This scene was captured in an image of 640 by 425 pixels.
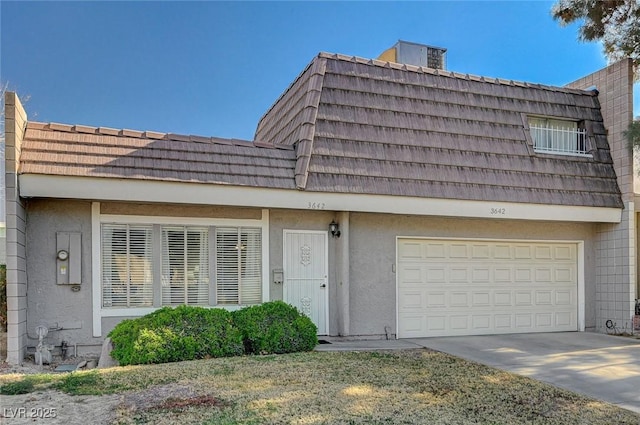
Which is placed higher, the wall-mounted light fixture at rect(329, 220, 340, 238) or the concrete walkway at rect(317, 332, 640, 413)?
the wall-mounted light fixture at rect(329, 220, 340, 238)

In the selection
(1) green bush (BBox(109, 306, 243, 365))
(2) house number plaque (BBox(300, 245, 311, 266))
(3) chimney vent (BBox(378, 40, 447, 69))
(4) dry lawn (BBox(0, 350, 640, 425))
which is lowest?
(4) dry lawn (BBox(0, 350, 640, 425))

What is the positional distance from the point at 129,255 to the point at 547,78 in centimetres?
A: 1172

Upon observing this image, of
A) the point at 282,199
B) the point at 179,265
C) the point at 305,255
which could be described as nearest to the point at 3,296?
the point at 179,265

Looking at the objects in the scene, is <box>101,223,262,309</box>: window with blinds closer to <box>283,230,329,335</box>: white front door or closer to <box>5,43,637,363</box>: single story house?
<box>5,43,637,363</box>: single story house

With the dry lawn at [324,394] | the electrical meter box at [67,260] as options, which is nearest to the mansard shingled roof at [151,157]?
the electrical meter box at [67,260]

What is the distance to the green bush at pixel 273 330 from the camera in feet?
24.8

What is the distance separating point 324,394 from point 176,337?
268cm

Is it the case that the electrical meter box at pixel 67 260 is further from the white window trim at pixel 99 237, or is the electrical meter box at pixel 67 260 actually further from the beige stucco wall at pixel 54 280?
the white window trim at pixel 99 237

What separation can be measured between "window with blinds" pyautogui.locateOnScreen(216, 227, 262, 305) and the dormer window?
251 inches

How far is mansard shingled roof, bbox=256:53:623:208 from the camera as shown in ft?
29.6

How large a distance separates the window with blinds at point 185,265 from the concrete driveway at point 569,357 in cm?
399

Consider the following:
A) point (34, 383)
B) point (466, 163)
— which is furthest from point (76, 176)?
point (466, 163)

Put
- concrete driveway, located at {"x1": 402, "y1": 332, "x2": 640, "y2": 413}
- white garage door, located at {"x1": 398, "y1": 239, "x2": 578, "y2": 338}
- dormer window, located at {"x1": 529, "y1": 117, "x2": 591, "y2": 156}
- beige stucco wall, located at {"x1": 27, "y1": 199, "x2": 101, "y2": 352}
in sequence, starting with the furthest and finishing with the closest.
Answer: dormer window, located at {"x1": 529, "y1": 117, "x2": 591, "y2": 156}
white garage door, located at {"x1": 398, "y1": 239, "x2": 578, "y2": 338}
beige stucco wall, located at {"x1": 27, "y1": 199, "x2": 101, "y2": 352}
concrete driveway, located at {"x1": 402, "y1": 332, "x2": 640, "y2": 413}

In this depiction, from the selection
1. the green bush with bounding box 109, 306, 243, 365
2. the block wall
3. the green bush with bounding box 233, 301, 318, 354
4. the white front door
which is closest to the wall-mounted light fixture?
the white front door
